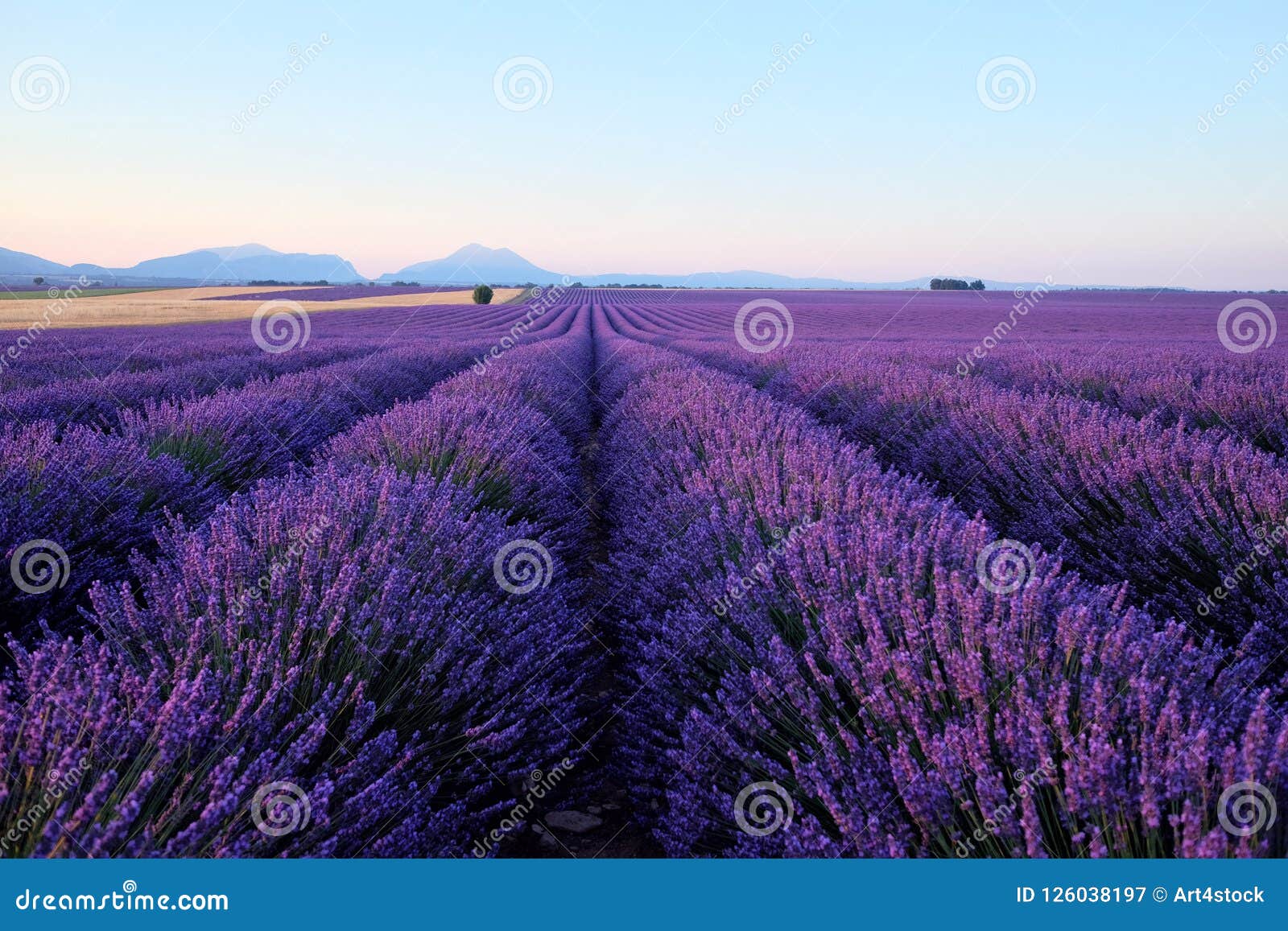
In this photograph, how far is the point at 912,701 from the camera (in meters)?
1.37

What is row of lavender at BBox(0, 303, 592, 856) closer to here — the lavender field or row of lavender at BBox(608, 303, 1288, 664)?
the lavender field

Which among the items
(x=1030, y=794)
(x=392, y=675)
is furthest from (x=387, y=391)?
(x=1030, y=794)

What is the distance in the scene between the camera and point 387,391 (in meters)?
7.00

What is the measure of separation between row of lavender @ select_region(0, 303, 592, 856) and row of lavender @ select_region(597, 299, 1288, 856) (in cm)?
35

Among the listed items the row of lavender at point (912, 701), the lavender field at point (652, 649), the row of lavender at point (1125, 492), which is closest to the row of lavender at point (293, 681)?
the lavender field at point (652, 649)

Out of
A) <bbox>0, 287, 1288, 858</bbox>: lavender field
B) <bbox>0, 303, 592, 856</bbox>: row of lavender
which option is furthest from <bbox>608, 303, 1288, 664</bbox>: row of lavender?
<bbox>0, 303, 592, 856</bbox>: row of lavender

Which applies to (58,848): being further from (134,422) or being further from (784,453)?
(134,422)

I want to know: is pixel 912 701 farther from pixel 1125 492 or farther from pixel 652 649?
pixel 1125 492

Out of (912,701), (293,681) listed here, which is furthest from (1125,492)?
(293,681)

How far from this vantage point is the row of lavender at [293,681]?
1128mm

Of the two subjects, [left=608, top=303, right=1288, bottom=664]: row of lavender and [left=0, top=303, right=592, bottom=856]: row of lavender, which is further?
[left=608, top=303, right=1288, bottom=664]: row of lavender

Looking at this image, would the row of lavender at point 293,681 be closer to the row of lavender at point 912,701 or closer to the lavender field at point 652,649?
the lavender field at point 652,649

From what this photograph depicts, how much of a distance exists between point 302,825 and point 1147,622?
1633 millimetres

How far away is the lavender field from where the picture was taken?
Result: 1139 mm
